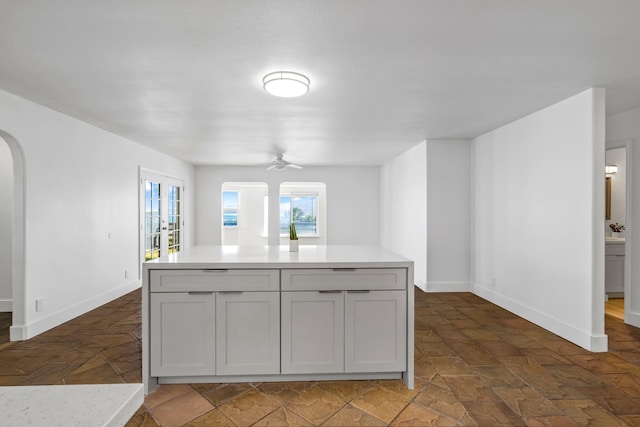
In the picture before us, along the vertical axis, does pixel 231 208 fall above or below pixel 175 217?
above

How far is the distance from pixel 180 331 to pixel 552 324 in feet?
11.5

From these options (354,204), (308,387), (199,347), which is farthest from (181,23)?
(354,204)

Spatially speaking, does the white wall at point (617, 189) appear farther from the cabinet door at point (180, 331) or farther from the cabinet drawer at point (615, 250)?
the cabinet door at point (180, 331)

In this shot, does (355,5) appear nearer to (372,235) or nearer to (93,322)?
(93,322)

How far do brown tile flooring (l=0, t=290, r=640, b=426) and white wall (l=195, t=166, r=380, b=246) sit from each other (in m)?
4.76

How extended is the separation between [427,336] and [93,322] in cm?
356

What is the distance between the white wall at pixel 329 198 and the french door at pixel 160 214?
2.77 feet

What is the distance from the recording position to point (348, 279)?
2.44 m

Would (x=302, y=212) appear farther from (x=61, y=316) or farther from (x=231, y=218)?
(x=61, y=316)

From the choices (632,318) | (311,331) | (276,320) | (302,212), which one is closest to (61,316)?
(276,320)

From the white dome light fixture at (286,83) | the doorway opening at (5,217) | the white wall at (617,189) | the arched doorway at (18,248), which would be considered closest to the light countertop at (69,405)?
the white dome light fixture at (286,83)

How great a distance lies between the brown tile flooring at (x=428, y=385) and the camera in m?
2.10

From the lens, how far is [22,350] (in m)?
3.09

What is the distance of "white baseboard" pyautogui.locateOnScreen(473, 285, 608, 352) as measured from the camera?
307 centimetres
